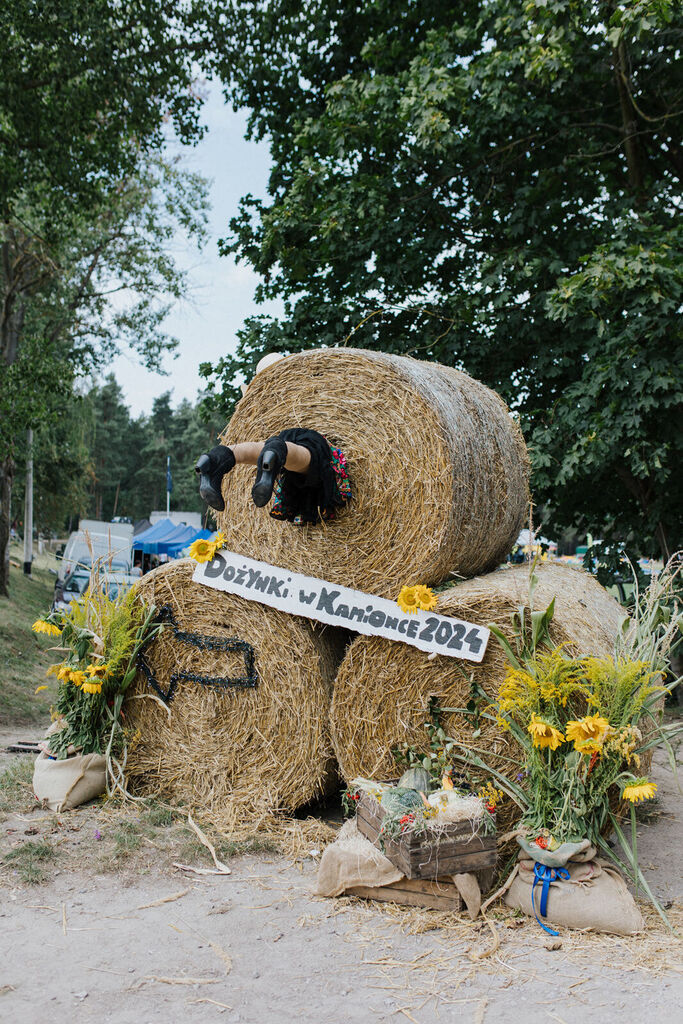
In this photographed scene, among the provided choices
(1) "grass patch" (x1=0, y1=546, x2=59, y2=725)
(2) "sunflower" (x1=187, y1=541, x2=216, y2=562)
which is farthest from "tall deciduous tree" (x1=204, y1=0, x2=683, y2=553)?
(1) "grass patch" (x1=0, y1=546, x2=59, y2=725)

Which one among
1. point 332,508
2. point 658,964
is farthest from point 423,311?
point 658,964

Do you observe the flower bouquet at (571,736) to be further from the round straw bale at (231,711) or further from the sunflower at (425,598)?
the round straw bale at (231,711)

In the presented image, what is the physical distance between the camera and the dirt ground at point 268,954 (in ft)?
9.69

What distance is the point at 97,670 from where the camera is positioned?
17.3 feet

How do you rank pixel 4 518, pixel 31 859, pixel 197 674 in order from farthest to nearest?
1. pixel 4 518
2. pixel 197 674
3. pixel 31 859

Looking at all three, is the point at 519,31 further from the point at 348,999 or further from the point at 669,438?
the point at 348,999

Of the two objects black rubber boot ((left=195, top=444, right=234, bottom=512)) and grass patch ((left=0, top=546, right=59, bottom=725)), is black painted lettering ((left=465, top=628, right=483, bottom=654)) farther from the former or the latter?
grass patch ((left=0, top=546, right=59, bottom=725))

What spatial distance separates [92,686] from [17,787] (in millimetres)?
1097

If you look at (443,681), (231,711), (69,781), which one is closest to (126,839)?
(69,781)

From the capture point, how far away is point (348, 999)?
3039 millimetres

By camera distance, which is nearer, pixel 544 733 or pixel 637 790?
pixel 637 790

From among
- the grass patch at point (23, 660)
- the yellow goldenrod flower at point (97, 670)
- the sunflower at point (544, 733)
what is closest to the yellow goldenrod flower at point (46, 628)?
the grass patch at point (23, 660)

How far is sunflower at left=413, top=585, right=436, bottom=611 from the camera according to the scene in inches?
173

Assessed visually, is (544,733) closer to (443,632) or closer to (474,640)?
(474,640)
